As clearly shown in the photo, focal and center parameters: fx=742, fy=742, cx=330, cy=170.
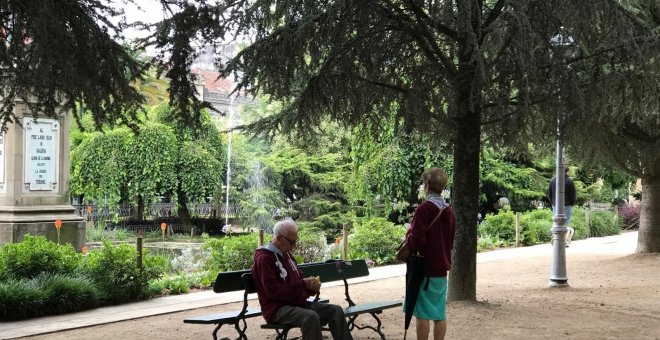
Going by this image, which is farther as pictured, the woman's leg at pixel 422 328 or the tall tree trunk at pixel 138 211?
the tall tree trunk at pixel 138 211

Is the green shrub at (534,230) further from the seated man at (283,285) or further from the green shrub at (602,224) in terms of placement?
the seated man at (283,285)

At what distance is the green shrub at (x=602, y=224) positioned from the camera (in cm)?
2697

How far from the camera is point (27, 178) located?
1462 cm

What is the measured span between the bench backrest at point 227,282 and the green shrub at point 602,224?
73.4 ft

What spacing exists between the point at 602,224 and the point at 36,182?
20.3 metres

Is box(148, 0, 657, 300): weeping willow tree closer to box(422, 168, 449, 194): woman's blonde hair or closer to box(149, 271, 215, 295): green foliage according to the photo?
box(422, 168, 449, 194): woman's blonde hair

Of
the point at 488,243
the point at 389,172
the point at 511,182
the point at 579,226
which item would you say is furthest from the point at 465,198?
the point at 511,182

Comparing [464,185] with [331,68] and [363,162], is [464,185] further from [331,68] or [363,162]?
[363,162]

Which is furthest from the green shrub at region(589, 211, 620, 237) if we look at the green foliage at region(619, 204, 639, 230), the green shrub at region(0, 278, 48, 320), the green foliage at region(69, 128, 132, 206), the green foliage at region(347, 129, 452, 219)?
the green shrub at region(0, 278, 48, 320)

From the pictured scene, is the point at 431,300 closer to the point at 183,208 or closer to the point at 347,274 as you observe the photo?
the point at 347,274

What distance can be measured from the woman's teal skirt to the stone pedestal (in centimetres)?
1004

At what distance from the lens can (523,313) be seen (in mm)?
9352

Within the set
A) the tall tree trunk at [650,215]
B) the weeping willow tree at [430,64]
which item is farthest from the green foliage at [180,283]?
the tall tree trunk at [650,215]

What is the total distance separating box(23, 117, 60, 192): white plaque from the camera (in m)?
14.6
